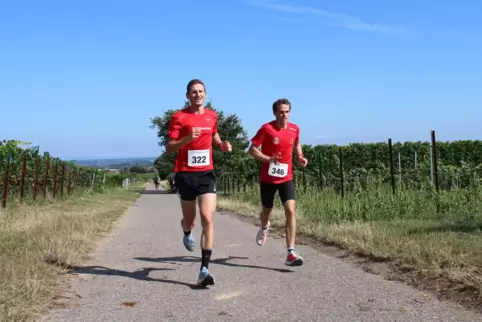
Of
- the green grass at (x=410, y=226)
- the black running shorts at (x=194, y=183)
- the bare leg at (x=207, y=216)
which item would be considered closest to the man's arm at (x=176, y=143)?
the black running shorts at (x=194, y=183)

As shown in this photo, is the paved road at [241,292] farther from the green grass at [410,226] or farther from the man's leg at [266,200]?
the green grass at [410,226]

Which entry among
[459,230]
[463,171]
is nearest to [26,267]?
[459,230]

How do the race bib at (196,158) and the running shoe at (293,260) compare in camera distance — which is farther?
the running shoe at (293,260)

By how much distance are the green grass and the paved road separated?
1.79ft

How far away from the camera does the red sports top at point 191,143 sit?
19.0ft

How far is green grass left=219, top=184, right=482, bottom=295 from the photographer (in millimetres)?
5535

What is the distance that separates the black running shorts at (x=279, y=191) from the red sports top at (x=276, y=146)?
63 mm

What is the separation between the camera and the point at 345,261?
676 centimetres

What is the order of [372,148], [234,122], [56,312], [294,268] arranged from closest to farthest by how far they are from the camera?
1. [56,312]
2. [294,268]
3. [372,148]
4. [234,122]

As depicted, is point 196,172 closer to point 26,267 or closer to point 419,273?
point 26,267

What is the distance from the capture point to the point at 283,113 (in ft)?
22.3

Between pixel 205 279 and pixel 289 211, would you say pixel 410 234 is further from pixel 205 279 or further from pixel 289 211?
pixel 205 279

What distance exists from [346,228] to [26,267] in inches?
194

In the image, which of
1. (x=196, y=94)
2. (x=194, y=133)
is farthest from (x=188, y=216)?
(x=196, y=94)
